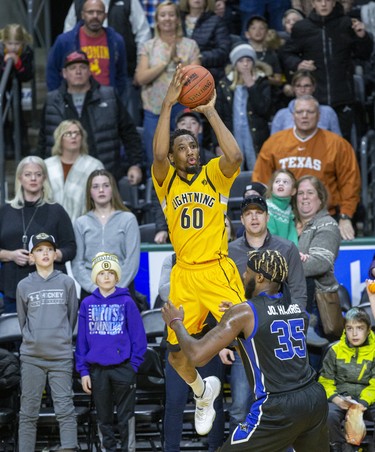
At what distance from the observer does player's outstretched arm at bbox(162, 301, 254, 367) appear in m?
6.80

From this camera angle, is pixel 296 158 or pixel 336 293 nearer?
pixel 336 293

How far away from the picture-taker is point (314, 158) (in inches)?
445

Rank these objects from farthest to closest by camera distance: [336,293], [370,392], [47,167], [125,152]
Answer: [125,152], [47,167], [336,293], [370,392]

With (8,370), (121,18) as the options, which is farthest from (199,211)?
(121,18)

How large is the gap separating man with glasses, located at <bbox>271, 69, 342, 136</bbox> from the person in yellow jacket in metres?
3.19

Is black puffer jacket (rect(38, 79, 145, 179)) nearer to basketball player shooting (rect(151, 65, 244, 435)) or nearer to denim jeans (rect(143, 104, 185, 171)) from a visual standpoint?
denim jeans (rect(143, 104, 185, 171))

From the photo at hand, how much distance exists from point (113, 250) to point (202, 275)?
214 cm

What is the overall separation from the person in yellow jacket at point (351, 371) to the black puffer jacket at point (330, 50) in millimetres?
Result: 4023

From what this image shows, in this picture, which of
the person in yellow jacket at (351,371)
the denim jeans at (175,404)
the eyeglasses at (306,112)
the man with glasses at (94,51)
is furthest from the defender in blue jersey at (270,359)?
the man with glasses at (94,51)

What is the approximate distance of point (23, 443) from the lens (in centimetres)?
917

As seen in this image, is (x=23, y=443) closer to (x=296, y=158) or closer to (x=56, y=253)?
(x=56, y=253)

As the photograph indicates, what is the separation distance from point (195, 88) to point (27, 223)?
301cm

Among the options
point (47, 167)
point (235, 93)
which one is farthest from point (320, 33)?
point (47, 167)

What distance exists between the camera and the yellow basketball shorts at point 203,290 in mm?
8133
